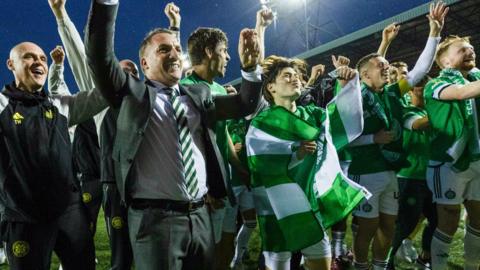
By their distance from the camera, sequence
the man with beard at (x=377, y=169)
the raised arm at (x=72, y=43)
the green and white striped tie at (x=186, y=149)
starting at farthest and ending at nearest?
the man with beard at (x=377, y=169), the raised arm at (x=72, y=43), the green and white striped tie at (x=186, y=149)

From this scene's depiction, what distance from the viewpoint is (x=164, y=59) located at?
104 inches

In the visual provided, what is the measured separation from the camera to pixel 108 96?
2.41 m

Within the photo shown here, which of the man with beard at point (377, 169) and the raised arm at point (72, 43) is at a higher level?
the raised arm at point (72, 43)

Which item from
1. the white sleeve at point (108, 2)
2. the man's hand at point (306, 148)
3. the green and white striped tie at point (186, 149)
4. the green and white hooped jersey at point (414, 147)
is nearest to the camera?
the white sleeve at point (108, 2)

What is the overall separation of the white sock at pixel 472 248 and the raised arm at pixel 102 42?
12.6ft

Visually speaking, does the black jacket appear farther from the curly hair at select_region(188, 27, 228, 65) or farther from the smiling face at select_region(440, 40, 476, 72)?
the smiling face at select_region(440, 40, 476, 72)

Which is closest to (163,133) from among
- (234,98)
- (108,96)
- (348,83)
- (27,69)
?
(108,96)

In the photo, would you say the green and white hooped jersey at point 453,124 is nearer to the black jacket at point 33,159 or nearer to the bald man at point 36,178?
the bald man at point 36,178

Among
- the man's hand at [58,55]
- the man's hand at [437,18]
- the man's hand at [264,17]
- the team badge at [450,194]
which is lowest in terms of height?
the team badge at [450,194]

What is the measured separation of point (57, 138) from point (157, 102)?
100 cm

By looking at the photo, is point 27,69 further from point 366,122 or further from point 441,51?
point 441,51

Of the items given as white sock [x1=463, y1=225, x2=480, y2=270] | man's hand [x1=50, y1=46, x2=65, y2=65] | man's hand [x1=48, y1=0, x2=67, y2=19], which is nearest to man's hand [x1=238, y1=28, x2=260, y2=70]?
man's hand [x1=48, y1=0, x2=67, y2=19]

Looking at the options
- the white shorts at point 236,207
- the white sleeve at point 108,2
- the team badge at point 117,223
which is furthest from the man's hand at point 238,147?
the white sleeve at point 108,2

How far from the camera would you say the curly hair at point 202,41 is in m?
3.95
